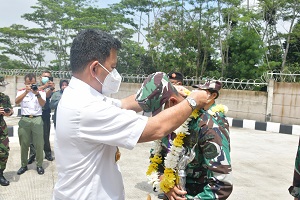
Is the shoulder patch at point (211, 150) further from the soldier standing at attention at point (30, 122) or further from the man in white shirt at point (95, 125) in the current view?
the soldier standing at attention at point (30, 122)

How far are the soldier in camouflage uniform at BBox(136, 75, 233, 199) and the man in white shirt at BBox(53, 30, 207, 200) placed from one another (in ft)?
0.68

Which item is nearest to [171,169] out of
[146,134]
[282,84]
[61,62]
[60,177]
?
[146,134]

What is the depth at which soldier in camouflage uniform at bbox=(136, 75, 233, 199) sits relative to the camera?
5.54 ft

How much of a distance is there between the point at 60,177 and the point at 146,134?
21.8 inches

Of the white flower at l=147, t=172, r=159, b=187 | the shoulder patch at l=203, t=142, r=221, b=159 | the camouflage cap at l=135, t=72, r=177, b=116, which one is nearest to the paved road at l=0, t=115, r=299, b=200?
the white flower at l=147, t=172, r=159, b=187

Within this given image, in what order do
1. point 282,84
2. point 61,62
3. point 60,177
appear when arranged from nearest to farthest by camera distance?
point 60,177 < point 282,84 < point 61,62

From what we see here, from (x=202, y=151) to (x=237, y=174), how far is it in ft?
12.2

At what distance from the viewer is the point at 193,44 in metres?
14.4

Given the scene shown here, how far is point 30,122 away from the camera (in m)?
5.16

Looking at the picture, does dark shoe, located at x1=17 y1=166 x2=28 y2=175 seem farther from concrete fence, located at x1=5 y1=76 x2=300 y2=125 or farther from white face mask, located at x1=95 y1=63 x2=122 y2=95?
concrete fence, located at x1=5 y1=76 x2=300 y2=125

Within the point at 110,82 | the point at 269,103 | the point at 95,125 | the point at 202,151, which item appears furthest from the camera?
the point at 269,103

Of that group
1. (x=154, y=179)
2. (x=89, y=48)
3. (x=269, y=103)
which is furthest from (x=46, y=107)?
(x=269, y=103)

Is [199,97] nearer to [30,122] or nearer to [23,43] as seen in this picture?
[30,122]

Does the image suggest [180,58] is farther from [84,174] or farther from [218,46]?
[84,174]
